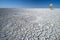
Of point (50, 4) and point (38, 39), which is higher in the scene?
point (50, 4)

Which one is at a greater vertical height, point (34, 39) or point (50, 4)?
point (50, 4)

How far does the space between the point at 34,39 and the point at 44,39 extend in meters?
0.26

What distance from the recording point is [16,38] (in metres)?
1.69

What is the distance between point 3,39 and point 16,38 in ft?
1.09

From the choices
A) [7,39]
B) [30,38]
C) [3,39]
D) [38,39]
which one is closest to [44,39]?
[38,39]

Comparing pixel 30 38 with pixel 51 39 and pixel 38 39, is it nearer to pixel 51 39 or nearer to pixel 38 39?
pixel 38 39

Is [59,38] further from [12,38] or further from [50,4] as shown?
[50,4]

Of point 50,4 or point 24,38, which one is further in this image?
point 50,4

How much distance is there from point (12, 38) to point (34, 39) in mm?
590

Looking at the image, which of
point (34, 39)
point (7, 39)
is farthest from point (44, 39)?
point (7, 39)

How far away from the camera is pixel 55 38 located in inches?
67.2

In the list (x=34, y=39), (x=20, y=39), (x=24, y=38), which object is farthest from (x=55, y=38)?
(x=20, y=39)

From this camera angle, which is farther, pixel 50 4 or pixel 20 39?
pixel 50 4

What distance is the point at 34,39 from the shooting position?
1.66 metres
